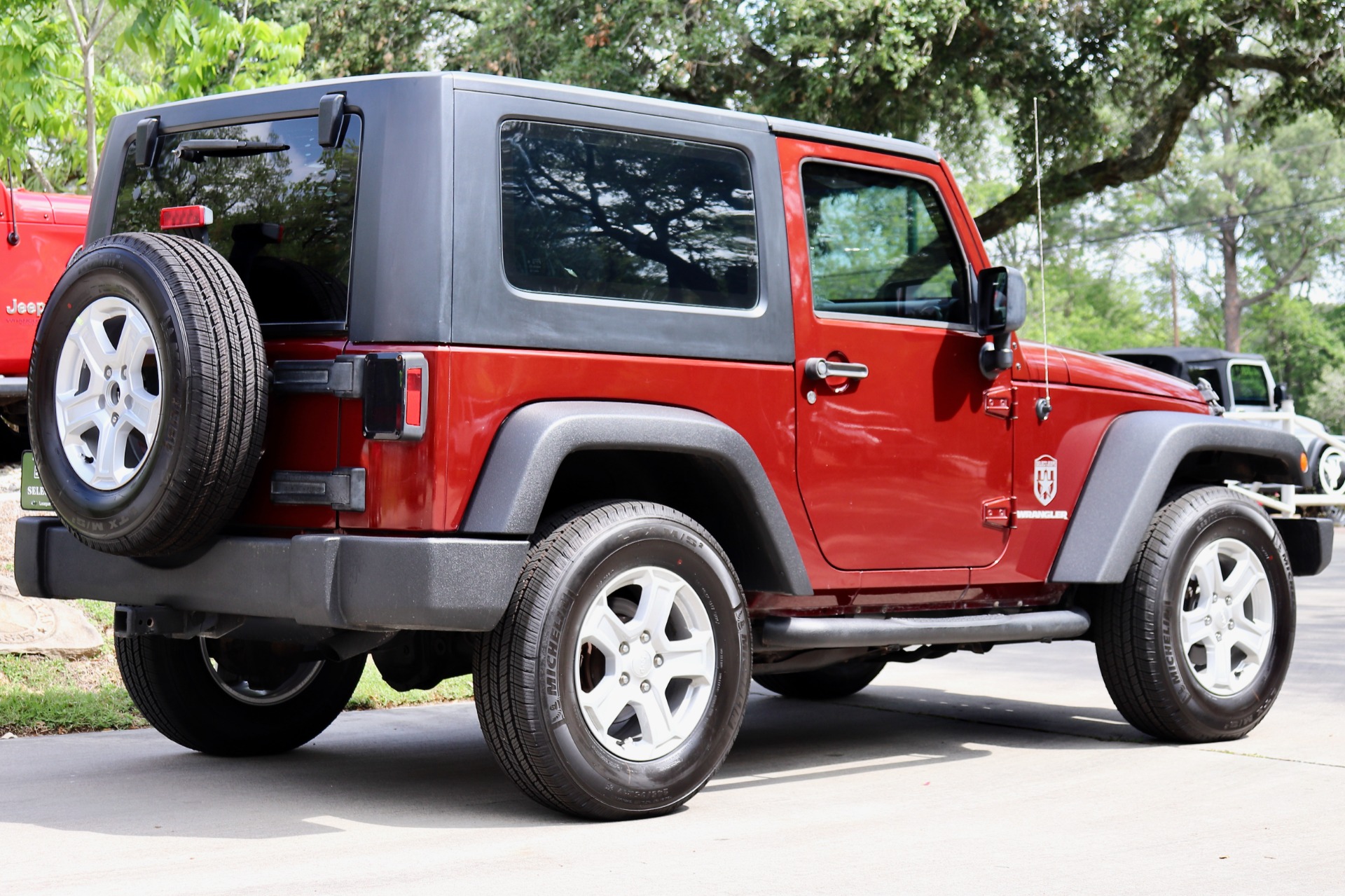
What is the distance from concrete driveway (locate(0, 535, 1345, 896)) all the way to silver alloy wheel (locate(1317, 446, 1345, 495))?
14604mm

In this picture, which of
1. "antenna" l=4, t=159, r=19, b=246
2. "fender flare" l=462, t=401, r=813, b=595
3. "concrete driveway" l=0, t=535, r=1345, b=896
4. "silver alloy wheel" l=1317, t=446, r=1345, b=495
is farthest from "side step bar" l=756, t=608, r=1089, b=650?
"silver alloy wheel" l=1317, t=446, r=1345, b=495

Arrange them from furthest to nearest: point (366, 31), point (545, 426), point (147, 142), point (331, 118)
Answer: point (366, 31)
point (147, 142)
point (331, 118)
point (545, 426)

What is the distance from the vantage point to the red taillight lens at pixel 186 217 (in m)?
4.76

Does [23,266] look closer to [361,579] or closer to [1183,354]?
[361,579]

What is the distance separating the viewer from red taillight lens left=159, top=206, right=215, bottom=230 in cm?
476

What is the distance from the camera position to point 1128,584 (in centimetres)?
599

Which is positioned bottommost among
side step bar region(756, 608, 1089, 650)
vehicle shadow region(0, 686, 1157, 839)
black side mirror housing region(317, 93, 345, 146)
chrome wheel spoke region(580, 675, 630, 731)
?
vehicle shadow region(0, 686, 1157, 839)

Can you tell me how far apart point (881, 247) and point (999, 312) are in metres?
0.51

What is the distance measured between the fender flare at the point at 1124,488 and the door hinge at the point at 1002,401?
0.52 metres

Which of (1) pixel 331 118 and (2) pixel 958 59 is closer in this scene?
(1) pixel 331 118

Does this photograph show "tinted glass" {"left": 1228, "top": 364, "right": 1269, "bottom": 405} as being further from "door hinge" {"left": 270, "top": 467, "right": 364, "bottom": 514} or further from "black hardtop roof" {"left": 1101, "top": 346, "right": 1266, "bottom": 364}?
"door hinge" {"left": 270, "top": 467, "right": 364, "bottom": 514}

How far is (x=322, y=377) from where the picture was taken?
14.2 ft

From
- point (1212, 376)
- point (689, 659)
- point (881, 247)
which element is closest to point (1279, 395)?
point (1212, 376)

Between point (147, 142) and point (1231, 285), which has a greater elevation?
point (1231, 285)
